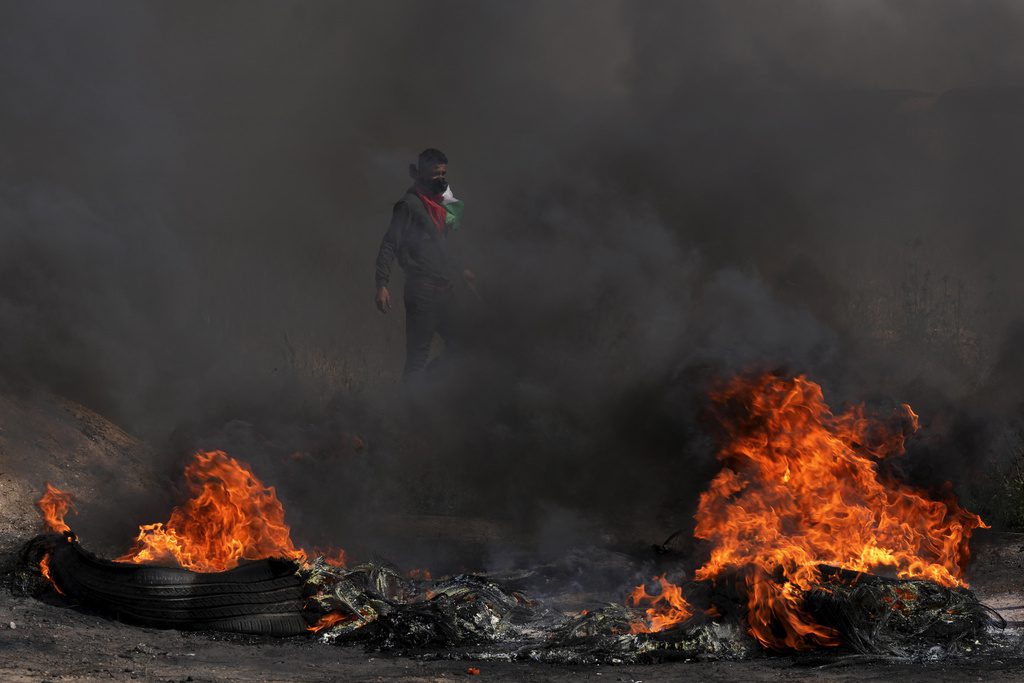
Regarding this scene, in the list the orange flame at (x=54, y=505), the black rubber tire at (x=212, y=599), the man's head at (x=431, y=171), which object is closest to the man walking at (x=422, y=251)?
the man's head at (x=431, y=171)

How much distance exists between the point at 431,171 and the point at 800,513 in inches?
204

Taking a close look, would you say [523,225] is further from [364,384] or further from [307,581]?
[307,581]

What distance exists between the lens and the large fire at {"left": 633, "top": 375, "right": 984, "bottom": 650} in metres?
5.48

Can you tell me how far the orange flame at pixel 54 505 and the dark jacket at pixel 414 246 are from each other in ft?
11.5

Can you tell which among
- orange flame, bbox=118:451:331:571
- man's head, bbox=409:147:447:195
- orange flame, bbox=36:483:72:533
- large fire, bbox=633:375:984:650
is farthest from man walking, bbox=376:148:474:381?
large fire, bbox=633:375:984:650

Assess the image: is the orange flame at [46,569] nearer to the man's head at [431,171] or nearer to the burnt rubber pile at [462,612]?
the burnt rubber pile at [462,612]

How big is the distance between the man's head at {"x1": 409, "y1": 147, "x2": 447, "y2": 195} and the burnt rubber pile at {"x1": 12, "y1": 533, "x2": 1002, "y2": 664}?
4.49 meters

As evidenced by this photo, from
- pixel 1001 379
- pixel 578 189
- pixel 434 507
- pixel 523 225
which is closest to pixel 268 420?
pixel 434 507

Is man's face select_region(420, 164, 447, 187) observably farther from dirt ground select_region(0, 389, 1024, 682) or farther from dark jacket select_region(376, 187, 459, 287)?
dirt ground select_region(0, 389, 1024, 682)

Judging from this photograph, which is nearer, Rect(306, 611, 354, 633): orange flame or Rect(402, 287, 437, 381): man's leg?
Rect(306, 611, 354, 633): orange flame

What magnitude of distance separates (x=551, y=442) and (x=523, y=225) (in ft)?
10.4

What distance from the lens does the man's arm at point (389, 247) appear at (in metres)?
9.35

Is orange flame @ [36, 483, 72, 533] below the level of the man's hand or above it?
below

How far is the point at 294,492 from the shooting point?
25.7 feet
